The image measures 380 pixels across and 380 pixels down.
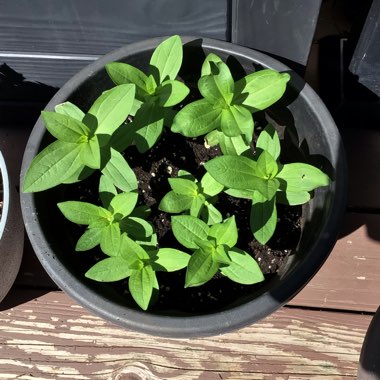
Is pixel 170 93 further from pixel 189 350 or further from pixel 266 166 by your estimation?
pixel 189 350

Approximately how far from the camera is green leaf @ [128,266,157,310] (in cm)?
81

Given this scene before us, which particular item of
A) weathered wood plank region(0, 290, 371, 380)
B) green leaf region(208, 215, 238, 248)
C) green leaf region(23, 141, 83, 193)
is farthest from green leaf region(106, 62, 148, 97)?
weathered wood plank region(0, 290, 371, 380)

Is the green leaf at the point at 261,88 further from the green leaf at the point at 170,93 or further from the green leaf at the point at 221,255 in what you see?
the green leaf at the point at 221,255

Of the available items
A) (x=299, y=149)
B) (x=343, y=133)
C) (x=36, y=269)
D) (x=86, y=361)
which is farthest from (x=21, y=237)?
(x=343, y=133)

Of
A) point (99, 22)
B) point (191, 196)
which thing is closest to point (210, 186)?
point (191, 196)

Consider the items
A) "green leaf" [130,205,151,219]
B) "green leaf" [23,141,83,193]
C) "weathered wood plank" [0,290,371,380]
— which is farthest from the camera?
"weathered wood plank" [0,290,371,380]

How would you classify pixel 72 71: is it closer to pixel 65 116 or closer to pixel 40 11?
pixel 40 11

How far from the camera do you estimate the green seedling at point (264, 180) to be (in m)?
0.80

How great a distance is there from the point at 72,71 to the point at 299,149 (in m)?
0.48

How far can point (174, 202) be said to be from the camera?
846 mm

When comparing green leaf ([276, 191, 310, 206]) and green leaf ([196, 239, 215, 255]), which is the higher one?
green leaf ([276, 191, 310, 206])

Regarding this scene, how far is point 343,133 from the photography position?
1.20m

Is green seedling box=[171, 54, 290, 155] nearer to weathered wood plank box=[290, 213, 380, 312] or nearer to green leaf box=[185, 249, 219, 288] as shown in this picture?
green leaf box=[185, 249, 219, 288]

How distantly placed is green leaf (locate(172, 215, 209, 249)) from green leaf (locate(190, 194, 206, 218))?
0.8 inches
